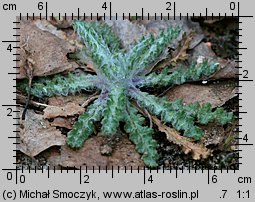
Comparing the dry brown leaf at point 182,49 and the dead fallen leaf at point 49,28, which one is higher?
the dead fallen leaf at point 49,28

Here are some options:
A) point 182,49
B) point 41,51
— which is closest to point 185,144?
point 182,49

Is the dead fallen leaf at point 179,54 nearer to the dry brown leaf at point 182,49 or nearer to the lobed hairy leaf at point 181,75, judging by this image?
the dry brown leaf at point 182,49

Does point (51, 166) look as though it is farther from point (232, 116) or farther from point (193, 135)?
point (232, 116)

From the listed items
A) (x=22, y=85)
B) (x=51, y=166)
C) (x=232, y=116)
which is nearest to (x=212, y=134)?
(x=232, y=116)

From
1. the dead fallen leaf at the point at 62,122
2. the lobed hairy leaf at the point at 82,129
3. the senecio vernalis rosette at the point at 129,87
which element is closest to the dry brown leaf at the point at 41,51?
the senecio vernalis rosette at the point at 129,87

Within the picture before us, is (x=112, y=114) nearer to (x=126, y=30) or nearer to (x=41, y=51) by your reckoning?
(x=41, y=51)
